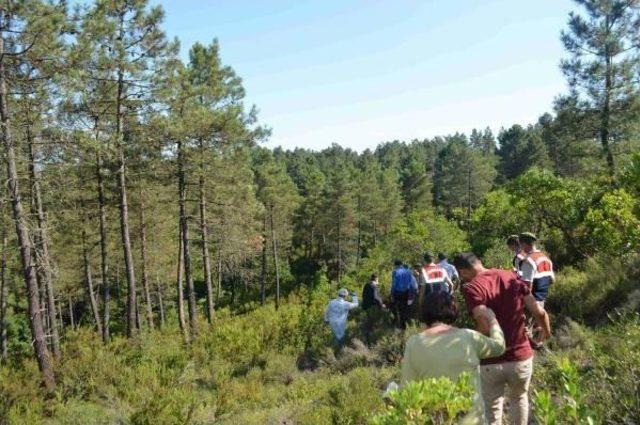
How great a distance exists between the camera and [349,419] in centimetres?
639

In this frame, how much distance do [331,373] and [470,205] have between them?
47494 millimetres

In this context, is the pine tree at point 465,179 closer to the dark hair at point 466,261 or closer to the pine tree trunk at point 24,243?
the pine tree trunk at point 24,243

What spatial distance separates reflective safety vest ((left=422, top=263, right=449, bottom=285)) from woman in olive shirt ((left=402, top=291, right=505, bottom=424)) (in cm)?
585

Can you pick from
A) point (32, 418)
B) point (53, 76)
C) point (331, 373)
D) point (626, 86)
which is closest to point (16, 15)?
point (53, 76)

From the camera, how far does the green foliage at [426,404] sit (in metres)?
2.36

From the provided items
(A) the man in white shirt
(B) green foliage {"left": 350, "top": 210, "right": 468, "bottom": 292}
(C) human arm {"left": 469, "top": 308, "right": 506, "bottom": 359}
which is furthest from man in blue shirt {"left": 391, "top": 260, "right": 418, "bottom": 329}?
(B) green foliage {"left": 350, "top": 210, "right": 468, "bottom": 292}

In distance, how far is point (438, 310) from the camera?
326 centimetres

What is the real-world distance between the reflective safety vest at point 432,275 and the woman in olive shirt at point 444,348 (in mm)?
5855

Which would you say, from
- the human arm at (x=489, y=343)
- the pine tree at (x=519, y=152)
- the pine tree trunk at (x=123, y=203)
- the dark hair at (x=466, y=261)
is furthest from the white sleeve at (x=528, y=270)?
the pine tree at (x=519, y=152)

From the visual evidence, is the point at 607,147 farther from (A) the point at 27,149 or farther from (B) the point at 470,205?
(B) the point at 470,205

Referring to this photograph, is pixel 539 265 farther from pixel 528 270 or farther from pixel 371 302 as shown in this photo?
pixel 371 302

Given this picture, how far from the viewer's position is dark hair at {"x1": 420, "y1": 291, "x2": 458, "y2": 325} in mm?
3252

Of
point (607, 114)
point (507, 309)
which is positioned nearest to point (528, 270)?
point (507, 309)

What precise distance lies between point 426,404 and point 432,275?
6950 millimetres
